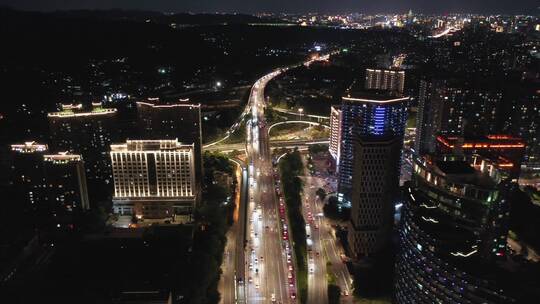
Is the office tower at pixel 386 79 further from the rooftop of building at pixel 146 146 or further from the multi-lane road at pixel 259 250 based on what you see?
the rooftop of building at pixel 146 146

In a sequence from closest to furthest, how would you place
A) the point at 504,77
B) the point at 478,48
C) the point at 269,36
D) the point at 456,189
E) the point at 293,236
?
the point at 456,189
the point at 293,236
the point at 504,77
the point at 478,48
the point at 269,36

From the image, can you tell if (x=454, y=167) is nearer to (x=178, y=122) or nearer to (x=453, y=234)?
(x=453, y=234)

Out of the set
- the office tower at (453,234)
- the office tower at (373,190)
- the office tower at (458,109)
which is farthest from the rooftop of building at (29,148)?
the office tower at (458,109)

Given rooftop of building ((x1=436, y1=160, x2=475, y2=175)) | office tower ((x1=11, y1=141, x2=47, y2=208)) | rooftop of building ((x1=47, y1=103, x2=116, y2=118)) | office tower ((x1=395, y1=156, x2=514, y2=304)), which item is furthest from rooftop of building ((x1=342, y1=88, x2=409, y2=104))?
office tower ((x1=11, y1=141, x2=47, y2=208))

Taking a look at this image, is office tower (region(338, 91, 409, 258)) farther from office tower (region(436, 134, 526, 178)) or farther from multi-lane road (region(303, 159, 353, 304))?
office tower (region(436, 134, 526, 178))

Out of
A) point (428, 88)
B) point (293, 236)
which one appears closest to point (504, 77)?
point (428, 88)

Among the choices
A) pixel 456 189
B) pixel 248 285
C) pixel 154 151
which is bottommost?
pixel 248 285

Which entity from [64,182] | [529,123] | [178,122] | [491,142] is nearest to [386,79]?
[529,123]

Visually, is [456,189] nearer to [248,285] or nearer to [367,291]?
[367,291]
